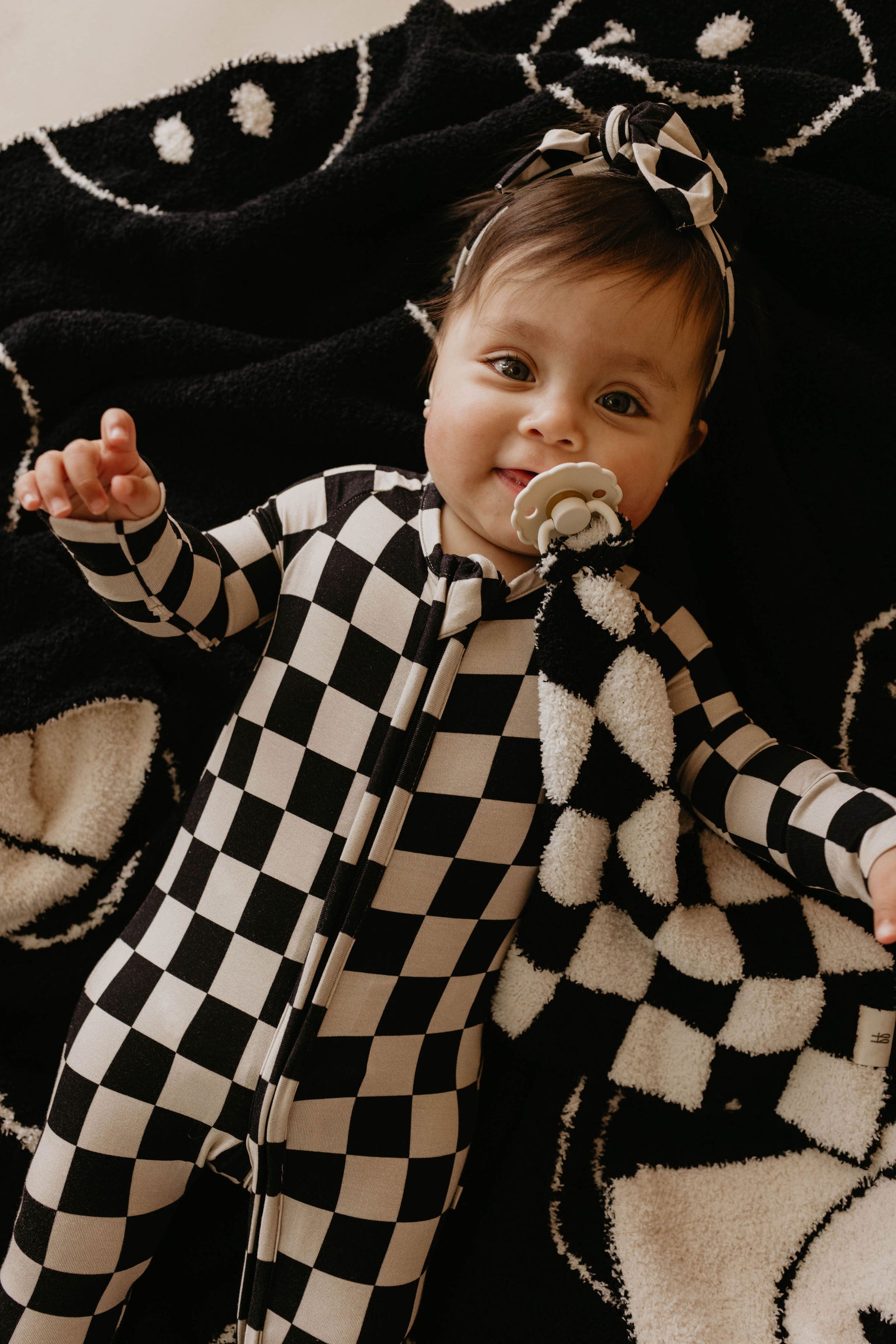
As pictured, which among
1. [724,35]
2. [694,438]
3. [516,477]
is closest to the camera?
[516,477]

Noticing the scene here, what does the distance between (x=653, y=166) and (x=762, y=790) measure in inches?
22.3

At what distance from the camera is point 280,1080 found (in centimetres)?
78

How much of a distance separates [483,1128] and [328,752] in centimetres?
45

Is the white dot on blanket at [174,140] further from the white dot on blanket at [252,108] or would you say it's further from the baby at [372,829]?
the baby at [372,829]

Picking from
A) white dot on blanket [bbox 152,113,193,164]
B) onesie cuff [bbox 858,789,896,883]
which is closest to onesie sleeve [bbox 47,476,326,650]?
white dot on blanket [bbox 152,113,193,164]

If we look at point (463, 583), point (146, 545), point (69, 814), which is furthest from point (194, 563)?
point (69, 814)

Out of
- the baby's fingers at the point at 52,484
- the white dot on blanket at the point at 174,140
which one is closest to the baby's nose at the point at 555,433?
the baby's fingers at the point at 52,484

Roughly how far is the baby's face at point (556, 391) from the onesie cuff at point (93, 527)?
0.84ft

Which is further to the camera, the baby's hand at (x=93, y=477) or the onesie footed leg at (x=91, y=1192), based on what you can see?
the onesie footed leg at (x=91, y=1192)

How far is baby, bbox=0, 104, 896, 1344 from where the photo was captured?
0.78 metres

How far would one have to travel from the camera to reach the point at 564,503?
0.76m

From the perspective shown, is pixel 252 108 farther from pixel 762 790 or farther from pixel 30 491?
pixel 762 790

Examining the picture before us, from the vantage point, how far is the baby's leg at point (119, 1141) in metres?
0.79

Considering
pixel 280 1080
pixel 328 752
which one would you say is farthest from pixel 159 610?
pixel 280 1080
